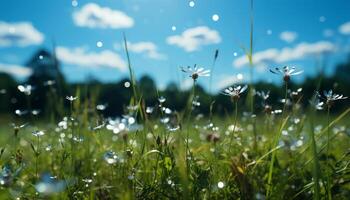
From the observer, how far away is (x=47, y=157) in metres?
3.56

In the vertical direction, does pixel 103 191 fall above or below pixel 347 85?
below

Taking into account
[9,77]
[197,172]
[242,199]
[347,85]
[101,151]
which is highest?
[9,77]

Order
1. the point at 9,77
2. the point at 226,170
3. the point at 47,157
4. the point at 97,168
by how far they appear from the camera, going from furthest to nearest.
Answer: the point at 9,77, the point at 47,157, the point at 97,168, the point at 226,170

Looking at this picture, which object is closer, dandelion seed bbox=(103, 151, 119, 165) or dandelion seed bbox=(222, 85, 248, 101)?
dandelion seed bbox=(103, 151, 119, 165)

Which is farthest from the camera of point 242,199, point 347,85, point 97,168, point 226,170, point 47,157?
point 347,85

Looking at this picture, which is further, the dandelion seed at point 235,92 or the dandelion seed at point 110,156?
the dandelion seed at point 235,92

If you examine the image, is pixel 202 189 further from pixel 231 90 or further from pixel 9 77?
pixel 9 77

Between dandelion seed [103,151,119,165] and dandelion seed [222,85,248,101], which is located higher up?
dandelion seed [222,85,248,101]

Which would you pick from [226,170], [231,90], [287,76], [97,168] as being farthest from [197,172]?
[97,168]

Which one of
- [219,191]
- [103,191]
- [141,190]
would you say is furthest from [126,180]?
[219,191]

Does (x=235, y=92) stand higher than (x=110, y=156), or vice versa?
(x=235, y=92)

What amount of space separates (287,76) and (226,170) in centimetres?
49

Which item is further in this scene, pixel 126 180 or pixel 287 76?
pixel 287 76

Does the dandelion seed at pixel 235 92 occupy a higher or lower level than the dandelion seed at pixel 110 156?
→ higher
